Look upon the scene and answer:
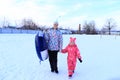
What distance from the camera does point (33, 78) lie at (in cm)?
696

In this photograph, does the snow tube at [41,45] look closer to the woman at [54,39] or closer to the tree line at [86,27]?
the woman at [54,39]

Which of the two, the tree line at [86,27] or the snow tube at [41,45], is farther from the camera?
the tree line at [86,27]

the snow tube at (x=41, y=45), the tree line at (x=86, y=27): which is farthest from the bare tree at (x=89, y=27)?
the snow tube at (x=41, y=45)

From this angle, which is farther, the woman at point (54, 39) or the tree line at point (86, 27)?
the tree line at point (86, 27)

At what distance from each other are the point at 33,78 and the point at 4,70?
1481 mm

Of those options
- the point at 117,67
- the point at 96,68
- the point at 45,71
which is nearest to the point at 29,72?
the point at 45,71

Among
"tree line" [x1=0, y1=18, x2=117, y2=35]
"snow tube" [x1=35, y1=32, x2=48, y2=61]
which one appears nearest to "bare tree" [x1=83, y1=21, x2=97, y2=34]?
"tree line" [x1=0, y1=18, x2=117, y2=35]

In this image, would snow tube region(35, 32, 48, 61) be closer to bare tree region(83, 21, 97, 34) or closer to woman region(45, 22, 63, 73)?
woman region(45, 22, 63, 73)

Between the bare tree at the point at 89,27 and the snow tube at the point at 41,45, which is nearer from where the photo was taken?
the snow tube at the point at 41,45

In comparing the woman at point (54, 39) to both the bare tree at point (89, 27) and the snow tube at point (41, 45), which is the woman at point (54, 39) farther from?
the bare tree at point (89, 27)

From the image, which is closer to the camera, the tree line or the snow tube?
A: the snow tube

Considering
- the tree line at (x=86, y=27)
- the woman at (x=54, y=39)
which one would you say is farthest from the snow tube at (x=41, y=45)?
the tree line at (x=86, y=27)

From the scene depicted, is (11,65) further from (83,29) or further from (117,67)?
(83,29)

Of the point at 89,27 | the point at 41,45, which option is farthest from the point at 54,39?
the point at 89,27
